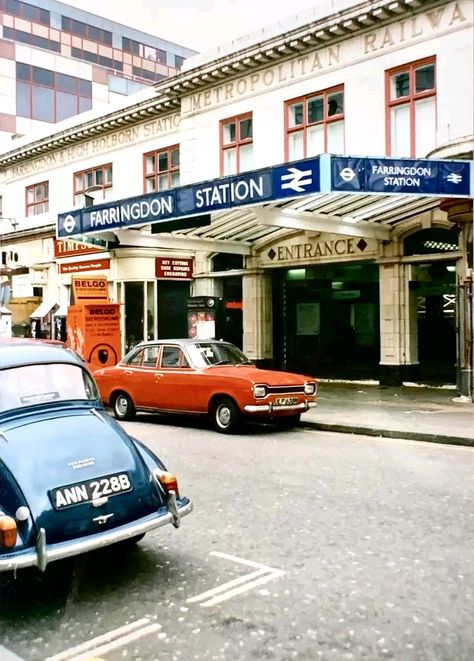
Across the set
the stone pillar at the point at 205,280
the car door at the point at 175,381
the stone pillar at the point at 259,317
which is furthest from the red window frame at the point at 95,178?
the car door at the point at 175,381

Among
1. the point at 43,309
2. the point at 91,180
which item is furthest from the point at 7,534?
the point at 43,309

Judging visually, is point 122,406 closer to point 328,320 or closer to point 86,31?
point 328,320

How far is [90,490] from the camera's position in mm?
4543

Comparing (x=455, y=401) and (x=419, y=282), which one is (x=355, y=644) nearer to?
(x=455, y=401)

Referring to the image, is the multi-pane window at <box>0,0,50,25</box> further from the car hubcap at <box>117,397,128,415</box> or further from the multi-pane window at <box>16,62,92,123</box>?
the car hubcap at <box>117,397,128,415</box>

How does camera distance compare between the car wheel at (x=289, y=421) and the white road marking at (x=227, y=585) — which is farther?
the car wheel at (x=289, y=421)

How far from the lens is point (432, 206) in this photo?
51.5ft

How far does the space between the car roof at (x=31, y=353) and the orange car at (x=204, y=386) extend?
5.32 m

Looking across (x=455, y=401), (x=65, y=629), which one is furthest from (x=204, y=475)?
(x=455, y=401)

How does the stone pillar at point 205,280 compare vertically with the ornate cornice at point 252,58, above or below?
below

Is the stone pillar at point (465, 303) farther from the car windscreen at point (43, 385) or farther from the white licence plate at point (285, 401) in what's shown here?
the car windscreen at point (43, 385)

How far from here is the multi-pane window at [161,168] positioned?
2250cm

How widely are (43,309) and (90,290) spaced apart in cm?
603

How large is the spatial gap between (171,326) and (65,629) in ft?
61.9
